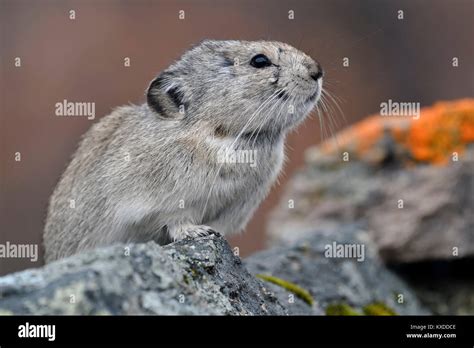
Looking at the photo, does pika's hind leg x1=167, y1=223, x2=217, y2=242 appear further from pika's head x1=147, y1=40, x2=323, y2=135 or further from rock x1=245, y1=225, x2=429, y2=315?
rock x1=245, y1=225, x2=429, y2=315

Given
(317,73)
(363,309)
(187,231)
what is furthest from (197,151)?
(363,309)

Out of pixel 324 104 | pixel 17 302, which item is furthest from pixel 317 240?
pixel 17 302

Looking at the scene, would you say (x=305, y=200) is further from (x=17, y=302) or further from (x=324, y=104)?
(x=17, y=302)

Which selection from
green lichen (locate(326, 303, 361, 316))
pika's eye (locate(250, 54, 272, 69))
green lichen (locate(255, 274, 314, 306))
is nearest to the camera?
pika's eye (locate(250, 54, 272, 69))

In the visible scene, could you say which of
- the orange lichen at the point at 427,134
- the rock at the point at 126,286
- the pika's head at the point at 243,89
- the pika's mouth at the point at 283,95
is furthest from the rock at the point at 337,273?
the rock at the point at 126,286

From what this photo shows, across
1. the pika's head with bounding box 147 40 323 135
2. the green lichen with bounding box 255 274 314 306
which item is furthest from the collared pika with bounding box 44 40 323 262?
the green lichen with bounding box 255 274 314 306

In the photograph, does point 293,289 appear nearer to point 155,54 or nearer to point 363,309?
point 363,309
